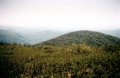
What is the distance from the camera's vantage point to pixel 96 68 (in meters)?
4.38

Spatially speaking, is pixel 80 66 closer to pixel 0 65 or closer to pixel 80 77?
pixel 80 77

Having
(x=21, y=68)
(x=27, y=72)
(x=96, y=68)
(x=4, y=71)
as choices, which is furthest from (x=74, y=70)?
(x=4, y=71)

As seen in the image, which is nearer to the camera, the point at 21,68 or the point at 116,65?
the point at 116,65

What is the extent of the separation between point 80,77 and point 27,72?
2682mm

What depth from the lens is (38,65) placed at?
502cm

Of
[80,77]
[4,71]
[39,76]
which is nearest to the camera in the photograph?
[80,77]

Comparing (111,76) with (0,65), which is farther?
(0,65)

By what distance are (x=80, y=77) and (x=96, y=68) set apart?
1151 millimetres

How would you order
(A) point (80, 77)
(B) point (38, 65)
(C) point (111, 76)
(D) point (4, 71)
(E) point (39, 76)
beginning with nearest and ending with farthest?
(C) point (111, 76), (A) point (80, 77), (E) point (39, 76), (D) point (4, 71), (B) point (38, 65)

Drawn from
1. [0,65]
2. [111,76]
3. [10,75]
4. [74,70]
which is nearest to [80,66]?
[74,70]

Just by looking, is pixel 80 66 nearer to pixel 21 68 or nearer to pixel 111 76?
pixel 111 76

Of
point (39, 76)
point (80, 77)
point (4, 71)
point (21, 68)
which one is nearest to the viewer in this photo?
point (80, 77)

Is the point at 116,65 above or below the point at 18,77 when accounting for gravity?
above

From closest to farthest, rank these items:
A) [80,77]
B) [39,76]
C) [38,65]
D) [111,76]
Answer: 1. [111,76]
2. [80,77]
3. [39,76]
4. [38,65]
